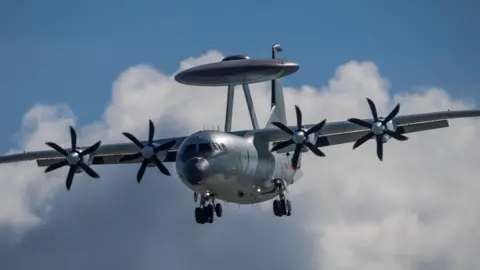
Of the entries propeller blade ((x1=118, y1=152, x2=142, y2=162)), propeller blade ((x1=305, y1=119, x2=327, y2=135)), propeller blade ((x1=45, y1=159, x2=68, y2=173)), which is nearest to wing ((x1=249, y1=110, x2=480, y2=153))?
propeller blade ((x1=305, y1=119, x2=327, y2=135))

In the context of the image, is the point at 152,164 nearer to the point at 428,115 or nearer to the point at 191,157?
the point at 191,157

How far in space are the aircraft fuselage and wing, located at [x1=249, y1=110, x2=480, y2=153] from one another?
1.20m

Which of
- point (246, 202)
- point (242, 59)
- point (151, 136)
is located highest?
point (242, 59)

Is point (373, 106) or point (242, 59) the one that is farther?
point (242, 59)

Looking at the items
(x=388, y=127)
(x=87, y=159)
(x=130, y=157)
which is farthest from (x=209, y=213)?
(x=388, y=127)

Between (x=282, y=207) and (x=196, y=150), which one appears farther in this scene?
(x=282, y=207)

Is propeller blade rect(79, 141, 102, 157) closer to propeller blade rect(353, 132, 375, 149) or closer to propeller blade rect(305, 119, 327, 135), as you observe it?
propeller blade rect(305, 119, 327, 135)

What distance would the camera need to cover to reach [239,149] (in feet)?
267

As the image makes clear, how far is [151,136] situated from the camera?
3415 inches

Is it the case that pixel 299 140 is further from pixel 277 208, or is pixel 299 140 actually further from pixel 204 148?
pixel 204 148

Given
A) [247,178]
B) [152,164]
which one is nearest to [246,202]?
[247,178]

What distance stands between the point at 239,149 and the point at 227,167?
2572 mm

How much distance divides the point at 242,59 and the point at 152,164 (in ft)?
35.6

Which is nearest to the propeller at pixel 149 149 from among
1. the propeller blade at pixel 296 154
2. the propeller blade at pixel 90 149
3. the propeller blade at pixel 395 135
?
the propeller blade at pixel 90 149
